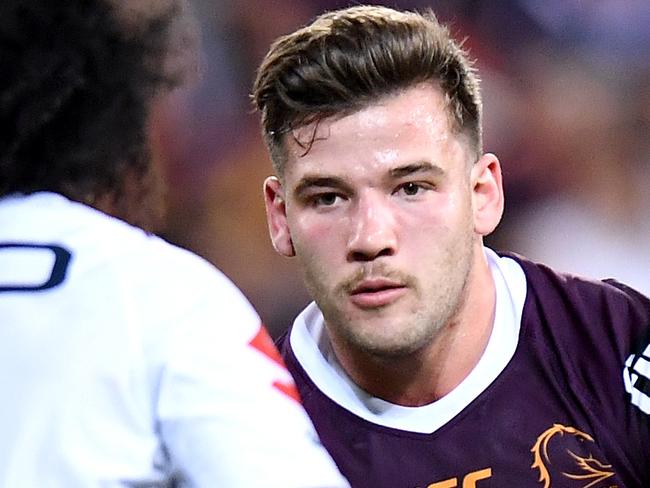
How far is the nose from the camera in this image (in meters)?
0.97

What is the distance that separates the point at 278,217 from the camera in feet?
3.75

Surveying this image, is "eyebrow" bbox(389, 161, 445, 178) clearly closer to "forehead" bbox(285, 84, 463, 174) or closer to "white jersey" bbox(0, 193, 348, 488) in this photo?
"forehead" bbox(285, 84, 463, 174)

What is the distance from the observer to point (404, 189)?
1024mm

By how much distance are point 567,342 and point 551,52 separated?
2.56ft

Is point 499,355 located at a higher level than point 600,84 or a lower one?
lower

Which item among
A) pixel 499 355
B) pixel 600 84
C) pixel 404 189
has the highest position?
pixel 600 84

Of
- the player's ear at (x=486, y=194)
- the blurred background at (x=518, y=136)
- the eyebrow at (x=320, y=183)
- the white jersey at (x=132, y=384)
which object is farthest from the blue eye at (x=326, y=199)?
the blurred background at (x=518, y=136)

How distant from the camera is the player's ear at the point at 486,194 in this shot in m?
1.10

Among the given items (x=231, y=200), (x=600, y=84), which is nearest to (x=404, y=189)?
(x=231, y=200)

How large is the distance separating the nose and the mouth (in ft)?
0.08

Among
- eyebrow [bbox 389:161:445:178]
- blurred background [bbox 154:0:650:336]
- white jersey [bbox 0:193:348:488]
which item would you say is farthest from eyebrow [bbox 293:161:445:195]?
blurred background [bbox 154:0:650:336]

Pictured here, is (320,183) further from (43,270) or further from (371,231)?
(43,270)

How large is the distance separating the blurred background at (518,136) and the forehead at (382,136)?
Answer: 0.65 m

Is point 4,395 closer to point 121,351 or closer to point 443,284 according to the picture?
point 121,351
